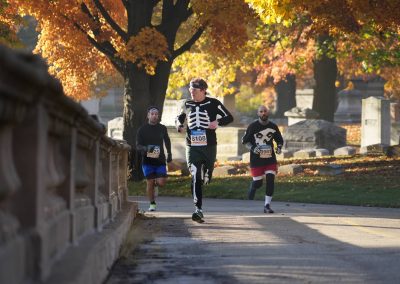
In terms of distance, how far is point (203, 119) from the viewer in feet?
51.2

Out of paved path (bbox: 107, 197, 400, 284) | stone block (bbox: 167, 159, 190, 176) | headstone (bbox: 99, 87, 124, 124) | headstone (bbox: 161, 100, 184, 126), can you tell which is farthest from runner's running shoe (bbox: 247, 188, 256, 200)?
headstone (bbox: 99, 87, 124, 124)

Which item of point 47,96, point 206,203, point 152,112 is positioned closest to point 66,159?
point 47,96

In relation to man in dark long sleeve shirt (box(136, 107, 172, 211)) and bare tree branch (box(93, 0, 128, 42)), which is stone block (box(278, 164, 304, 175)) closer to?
bare tree branch (box(93, 0, 128, 42))

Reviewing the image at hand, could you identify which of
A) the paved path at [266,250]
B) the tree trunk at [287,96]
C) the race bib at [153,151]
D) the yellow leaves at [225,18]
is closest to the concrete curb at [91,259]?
the paved path at [266,250]

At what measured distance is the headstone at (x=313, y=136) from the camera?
132 ft

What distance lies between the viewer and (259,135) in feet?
63.2

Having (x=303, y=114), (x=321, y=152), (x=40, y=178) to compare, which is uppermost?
(x=303, y=114)

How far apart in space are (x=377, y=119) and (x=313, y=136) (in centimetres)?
314

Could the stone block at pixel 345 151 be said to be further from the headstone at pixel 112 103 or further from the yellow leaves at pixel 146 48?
the headstone at pixel 112 103

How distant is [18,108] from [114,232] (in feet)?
15.7

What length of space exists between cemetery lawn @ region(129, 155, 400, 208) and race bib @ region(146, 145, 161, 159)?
487cm

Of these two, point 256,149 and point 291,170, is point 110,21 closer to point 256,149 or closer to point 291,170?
point 291,170

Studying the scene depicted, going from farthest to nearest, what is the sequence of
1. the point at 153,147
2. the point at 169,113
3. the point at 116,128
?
the point at 169,113
the point at 116,128
the point at 153,147

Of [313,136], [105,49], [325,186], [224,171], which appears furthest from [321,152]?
[325,186]
